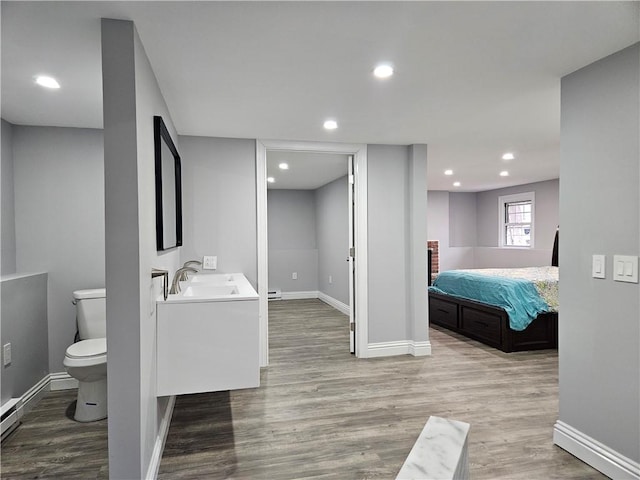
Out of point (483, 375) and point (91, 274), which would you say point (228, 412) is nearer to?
point (91, 274)

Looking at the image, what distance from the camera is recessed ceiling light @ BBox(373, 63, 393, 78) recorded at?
2.20m

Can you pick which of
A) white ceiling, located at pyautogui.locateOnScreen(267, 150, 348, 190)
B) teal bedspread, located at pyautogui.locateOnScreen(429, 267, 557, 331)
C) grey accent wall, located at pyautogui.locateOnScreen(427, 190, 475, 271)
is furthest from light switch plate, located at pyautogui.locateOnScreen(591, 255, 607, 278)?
grey accent wall, located at pyautogui.locateOnScreen(427, 190, 475, 271)

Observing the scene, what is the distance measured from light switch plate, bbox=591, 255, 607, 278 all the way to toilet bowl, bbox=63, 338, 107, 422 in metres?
2.98

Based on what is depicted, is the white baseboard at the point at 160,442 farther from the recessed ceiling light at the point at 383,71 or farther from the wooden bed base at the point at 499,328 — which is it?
the wooden bed base at the point at 499,328

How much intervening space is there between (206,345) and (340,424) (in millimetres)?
1065

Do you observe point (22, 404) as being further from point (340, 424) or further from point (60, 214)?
point (340, 424)

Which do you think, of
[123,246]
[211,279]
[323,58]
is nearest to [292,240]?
[211,279]

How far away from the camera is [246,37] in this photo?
1868 millimetres

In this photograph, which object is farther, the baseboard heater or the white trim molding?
the baseboard heater

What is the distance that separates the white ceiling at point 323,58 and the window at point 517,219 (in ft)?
14.8

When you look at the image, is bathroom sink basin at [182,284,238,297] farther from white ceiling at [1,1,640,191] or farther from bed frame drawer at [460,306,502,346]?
bed frame drawer at [460,306,502,346]

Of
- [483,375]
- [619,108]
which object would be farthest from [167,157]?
[483,375]

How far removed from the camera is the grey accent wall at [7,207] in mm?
3012

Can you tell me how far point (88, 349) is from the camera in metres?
2.77
